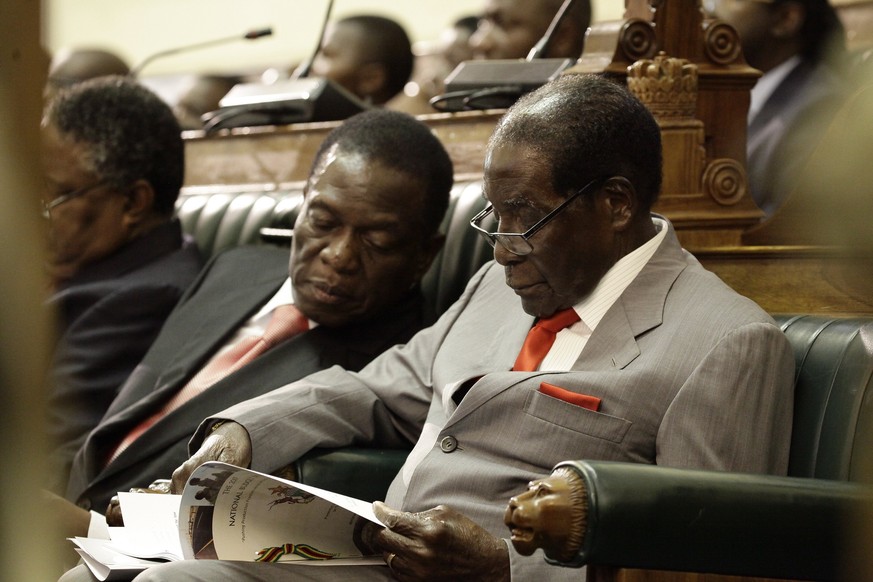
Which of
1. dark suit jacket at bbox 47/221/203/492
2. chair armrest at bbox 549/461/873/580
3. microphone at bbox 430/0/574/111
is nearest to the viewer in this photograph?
chair armrest at bbox 549/461/873/580

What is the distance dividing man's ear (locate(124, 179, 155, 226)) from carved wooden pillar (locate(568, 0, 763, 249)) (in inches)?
48.6

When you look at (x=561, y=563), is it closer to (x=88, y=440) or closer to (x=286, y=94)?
(x=88, y=440)

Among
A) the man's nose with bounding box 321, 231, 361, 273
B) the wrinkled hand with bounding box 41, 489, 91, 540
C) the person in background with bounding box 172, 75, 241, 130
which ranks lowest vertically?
the person in background with bounding box 172, 75, 241, 130

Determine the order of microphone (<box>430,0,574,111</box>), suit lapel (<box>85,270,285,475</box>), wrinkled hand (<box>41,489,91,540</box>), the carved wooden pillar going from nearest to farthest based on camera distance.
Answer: wrinkled hand (<box>41,489,91,540</box>) → the carved wooden pillar → suit lapel (<box>85,270,285,475</box>) → microphone (<box>430,0,574,111</box>)

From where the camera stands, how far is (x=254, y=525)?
1582 mm

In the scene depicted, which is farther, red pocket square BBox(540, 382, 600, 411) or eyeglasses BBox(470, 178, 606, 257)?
eyeglasses BBox(470, 178, 606, 257)

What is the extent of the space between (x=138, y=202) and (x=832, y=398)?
2.02m

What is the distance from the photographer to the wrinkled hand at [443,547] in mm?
1515

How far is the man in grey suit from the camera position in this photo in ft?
4.99

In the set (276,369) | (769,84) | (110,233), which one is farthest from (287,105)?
(769,84)

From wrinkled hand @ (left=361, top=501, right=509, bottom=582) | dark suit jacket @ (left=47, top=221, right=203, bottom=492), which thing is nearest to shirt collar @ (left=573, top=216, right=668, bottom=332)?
wrinkled hand @ (left=361, top=501, right=509, bottom=582)

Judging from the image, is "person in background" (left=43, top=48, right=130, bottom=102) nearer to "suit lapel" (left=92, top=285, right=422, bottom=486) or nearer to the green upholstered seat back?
"suit lapel" (left=92, top=285, right=422, bottom=486)

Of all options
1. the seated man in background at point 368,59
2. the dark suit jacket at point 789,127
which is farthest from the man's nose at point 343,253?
the seated man in background at point 368,59

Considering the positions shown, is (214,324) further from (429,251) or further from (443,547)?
(443,547)
